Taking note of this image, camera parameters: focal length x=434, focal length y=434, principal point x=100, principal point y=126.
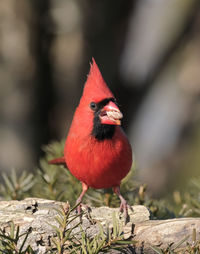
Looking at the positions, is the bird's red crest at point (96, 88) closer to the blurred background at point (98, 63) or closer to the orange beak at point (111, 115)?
the orange beak at point (111, 115)

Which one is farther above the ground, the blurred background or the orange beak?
the orange beak

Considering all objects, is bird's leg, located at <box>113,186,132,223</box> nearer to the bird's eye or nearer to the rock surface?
the rock surface

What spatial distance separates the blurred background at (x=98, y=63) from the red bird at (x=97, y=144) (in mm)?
1773

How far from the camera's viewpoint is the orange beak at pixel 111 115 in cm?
163

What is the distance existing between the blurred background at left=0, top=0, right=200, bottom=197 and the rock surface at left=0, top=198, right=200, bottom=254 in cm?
216

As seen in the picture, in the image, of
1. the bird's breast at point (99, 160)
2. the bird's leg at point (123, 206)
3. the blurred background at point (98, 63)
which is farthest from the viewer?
the blurred background at point (98, 63)

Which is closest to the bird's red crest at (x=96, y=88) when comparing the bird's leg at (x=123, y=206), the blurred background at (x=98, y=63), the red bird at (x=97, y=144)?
the red bird at (x=97, y=144)

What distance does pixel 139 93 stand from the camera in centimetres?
473

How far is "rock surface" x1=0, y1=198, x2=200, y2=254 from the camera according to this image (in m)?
1.28

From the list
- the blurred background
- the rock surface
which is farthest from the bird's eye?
the blurred background

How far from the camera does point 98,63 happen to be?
4.18 meters

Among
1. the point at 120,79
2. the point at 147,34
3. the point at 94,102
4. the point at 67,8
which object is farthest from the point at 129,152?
the point at 147,34

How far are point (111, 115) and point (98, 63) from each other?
8.45 ft

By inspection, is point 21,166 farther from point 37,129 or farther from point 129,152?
point 129,152
